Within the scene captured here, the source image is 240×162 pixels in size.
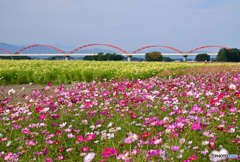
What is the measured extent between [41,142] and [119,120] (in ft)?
4.84

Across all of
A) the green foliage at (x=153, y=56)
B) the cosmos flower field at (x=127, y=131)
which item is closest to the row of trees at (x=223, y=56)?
the green foliage at (x=153, y=56)

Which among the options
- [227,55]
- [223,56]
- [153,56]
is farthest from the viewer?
[227,55]

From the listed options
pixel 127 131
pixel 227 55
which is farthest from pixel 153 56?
pixel 127 131

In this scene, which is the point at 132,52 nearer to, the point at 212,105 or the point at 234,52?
the point at 234,52

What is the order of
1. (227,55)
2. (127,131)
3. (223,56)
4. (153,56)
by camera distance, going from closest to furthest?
1. (127,131)
2. (153,56)
3. (223,56)
4. (227,55)

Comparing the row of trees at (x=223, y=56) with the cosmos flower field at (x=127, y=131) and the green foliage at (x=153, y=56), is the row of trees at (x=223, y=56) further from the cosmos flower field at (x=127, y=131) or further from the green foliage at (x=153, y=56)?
the cosmos flower field at (x=127, y=131)

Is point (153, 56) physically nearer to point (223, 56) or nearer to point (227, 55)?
point (223, 56)

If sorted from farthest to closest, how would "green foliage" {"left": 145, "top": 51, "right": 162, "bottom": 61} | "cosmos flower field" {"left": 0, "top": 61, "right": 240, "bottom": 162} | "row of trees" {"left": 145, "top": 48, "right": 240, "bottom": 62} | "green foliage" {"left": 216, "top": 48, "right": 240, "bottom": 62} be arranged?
1. "green foliage" {"left": 216, "top": 48, "right": 240, "bottom": 62}
2. "row of trees" {"left": 145, "top": 48, "right": 240, "bottom": 62}
3. "green foliage" {"left": 145, "top": 51, "right": 162, "bottom": 61}
4. "cosmos flower field" {"left": 0, "top": 61, "right": 240, "bottom": 162}

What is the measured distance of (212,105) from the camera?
379 cm

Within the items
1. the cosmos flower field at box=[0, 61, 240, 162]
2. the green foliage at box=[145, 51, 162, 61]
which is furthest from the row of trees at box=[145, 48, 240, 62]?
the cosmos flower field at box=[0, 61, 240, 162]

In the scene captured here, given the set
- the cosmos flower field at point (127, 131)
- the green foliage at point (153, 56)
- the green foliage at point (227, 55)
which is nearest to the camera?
the cosmos flower field at point (127, 131)

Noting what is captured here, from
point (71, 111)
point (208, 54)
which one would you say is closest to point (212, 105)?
point (71, 111)

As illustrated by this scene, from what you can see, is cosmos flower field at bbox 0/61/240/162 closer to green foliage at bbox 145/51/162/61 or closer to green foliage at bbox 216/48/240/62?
green foliage at bbox 145/51/162/61

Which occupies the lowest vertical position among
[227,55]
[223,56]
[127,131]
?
[127,131]
